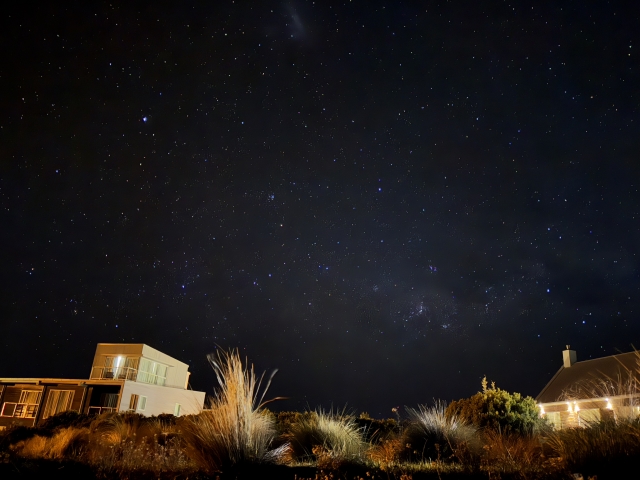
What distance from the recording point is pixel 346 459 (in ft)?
23.6

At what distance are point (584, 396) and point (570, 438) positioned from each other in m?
17.5

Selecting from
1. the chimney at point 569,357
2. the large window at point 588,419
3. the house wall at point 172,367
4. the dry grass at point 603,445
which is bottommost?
the dry grass at point 603,445

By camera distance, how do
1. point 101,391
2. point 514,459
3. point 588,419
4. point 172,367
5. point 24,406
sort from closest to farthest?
point 514,459
point 588,419
point 101,391
point 24,406
point 172,367

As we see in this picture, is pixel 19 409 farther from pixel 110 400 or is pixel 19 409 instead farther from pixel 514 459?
pixel 514 459

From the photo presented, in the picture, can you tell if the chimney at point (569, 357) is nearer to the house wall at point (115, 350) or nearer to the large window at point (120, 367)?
the house wall at point (115, 350)

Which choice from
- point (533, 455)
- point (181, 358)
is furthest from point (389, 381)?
point (533, 455)

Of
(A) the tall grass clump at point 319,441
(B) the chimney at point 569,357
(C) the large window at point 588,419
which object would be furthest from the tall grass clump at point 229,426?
(B) the chimney at point 569,357

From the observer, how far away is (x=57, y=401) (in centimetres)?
2622

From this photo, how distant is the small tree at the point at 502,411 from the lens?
44.7 ft

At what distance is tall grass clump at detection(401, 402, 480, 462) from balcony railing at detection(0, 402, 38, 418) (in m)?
24.5

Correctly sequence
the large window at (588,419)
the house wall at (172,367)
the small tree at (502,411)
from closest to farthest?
the large window at (588,419), the small tree at (502,411), the house wall at (172,367)

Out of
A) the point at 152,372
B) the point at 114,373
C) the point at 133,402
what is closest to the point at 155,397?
the point at 152,372

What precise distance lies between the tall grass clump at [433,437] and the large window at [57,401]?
2237 cm

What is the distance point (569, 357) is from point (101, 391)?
26496 millimetres
